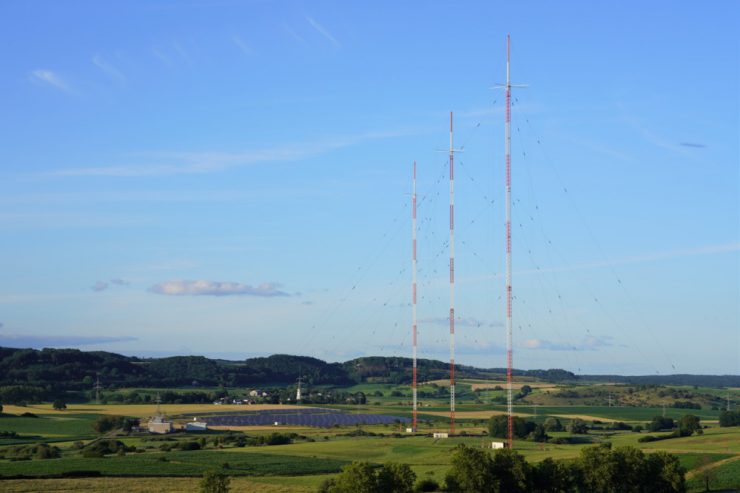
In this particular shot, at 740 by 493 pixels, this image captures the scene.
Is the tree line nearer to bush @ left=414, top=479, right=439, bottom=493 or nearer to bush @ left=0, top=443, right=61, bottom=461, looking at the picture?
bush @ left=414, top=479, right=439, bottom=493

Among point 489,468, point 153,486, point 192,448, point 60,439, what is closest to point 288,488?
point 153,486

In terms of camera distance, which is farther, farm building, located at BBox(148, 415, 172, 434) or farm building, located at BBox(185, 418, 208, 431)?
farm building, located at BBox(185, 418, 208, 431)

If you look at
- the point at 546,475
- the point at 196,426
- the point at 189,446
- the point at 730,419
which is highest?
the point at 730,419

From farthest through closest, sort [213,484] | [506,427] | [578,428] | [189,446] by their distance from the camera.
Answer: [578,428]
[506,427]
[189,446]
[213,484]

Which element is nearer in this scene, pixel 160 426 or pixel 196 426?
pixel 160 426

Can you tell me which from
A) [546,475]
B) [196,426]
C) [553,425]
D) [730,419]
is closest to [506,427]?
[553,425]

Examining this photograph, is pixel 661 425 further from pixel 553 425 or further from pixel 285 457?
pixel 285 457

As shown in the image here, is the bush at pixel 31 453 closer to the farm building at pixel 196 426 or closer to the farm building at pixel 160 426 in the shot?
the farm building at pixel 160 426

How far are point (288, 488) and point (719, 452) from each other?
5697cm

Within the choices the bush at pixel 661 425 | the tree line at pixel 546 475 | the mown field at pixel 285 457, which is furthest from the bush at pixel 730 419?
the tree line at pixel 546 475

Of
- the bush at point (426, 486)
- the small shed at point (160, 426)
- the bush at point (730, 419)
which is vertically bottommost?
the bush at point (426, 486)

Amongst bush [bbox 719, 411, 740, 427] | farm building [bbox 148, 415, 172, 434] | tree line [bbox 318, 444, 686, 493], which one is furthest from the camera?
bush [bbox 719, 411, 740, 427]

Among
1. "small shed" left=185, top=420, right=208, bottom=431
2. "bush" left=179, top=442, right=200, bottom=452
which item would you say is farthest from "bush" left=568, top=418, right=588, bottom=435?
"bush" left=179, top=442, right=200, bottom=452

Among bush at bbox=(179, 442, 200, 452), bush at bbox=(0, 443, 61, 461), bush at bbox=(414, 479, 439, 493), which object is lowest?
bush at bbox=(414, 479, 439, 493)
